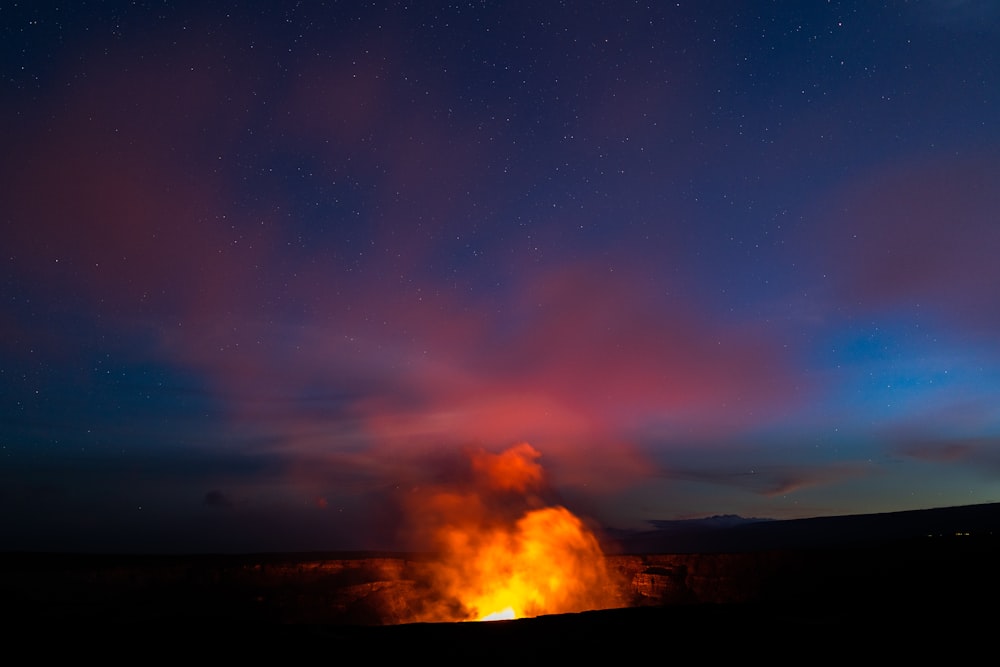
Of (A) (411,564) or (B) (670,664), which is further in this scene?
(A) (411,564)

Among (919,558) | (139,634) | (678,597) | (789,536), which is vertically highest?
(139,634)

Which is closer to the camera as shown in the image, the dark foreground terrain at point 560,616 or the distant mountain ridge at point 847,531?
the dark foreground terrain at point 560,616

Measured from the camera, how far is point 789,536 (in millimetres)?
96750

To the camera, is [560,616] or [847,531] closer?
[560,616]

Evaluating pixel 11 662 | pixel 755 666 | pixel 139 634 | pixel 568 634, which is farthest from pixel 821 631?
pixel 11 662

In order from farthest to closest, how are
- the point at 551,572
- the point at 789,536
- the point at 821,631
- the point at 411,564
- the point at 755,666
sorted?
the point at 789,536 → the point at 411,564 → the point at 551,572 → the point at 821,631 → the point at 755,666

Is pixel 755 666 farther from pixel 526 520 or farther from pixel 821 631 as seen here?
pixel 526 520

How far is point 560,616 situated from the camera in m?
8.68

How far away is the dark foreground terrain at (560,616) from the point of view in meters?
7.29

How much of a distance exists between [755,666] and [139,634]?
7394 millimetres


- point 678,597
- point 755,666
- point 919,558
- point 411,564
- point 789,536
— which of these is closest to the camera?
point 755,666

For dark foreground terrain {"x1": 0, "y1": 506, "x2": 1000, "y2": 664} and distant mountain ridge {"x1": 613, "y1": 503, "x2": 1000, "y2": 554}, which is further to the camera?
distant mountain ridge {"x1": 613, "y1": 503, "x2": 1000, "y2": 554}

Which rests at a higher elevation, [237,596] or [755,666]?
[755,666]

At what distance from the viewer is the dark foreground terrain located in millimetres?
7285
